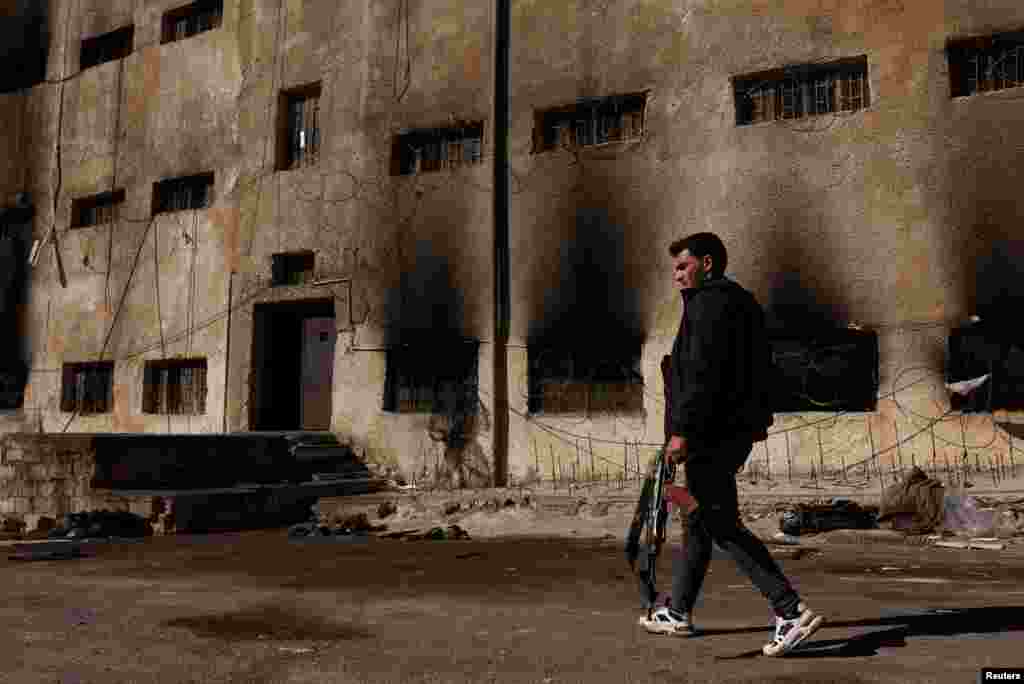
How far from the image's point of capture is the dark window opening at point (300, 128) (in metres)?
15.7

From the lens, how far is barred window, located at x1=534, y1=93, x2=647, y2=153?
12781 millimetres

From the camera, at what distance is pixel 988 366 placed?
10.3 m

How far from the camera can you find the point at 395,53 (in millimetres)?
14648

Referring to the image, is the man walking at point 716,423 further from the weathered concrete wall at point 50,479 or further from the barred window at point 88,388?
the barred window at point 88,388

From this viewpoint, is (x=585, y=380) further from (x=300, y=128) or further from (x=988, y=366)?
(x=300, y=128)

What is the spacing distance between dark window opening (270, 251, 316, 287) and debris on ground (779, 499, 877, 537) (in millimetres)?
9235

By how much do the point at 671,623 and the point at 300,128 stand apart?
13.6 meters

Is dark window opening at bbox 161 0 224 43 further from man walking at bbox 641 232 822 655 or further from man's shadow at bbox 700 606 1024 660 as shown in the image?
man's shadow at bbox 700 606 1024 660

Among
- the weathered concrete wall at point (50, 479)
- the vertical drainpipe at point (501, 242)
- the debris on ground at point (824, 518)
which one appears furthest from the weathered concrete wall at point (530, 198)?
the weathered concrete wall at point (50, 479)

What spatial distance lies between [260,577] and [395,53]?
10.1 meters

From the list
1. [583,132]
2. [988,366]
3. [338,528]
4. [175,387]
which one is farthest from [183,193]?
[988,366]

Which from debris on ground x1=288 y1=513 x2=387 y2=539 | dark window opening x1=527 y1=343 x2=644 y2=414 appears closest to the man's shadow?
debris on ground x1=288 y1=513 x2=387 y2=539

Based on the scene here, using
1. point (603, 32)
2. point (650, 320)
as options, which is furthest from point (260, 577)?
point (603, 32)

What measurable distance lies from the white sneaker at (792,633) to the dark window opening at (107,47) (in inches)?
749
